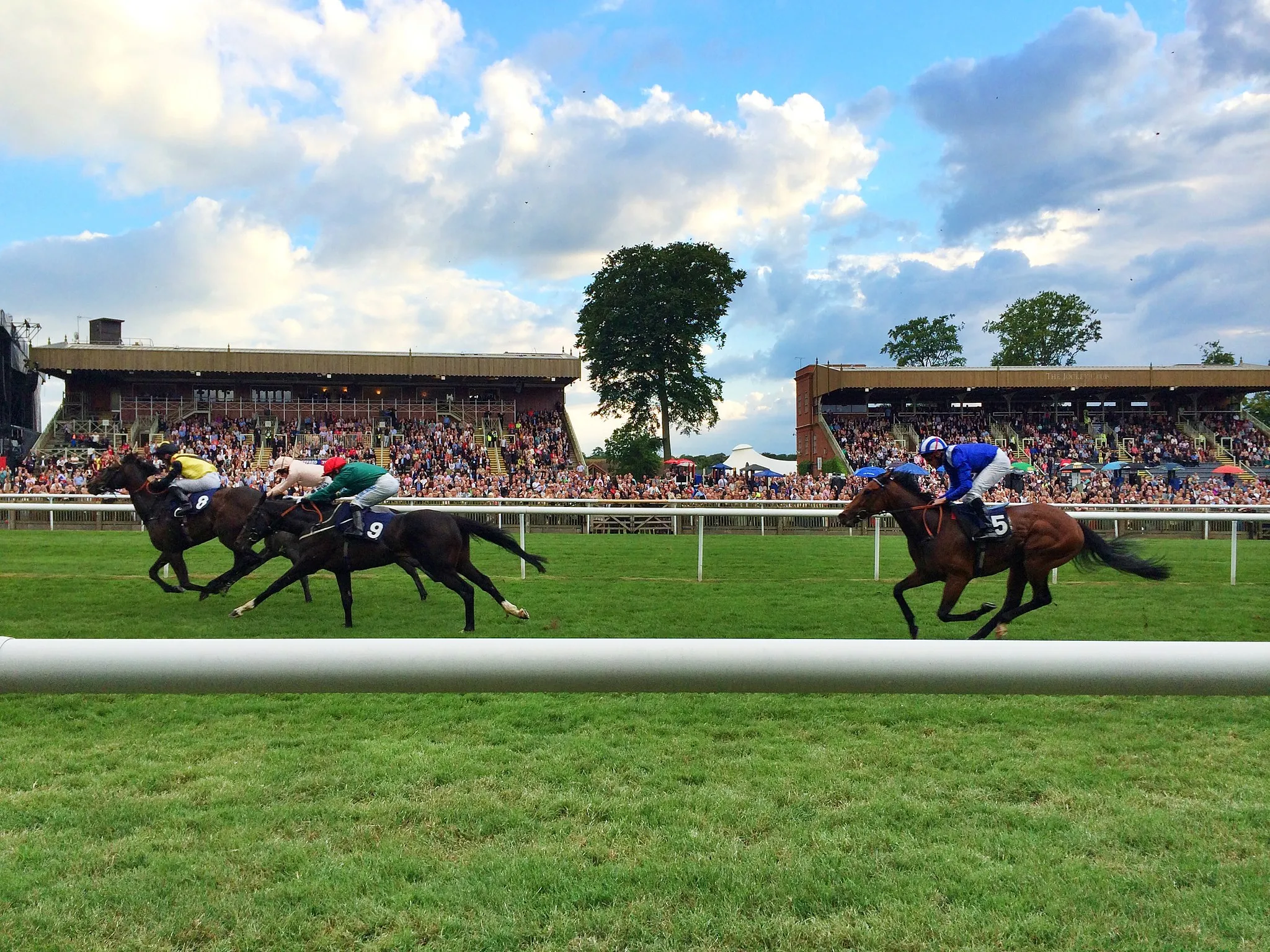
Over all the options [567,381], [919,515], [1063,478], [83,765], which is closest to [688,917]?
[83,765]

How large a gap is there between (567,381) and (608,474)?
586cm

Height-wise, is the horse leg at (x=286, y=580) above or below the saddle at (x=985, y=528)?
below

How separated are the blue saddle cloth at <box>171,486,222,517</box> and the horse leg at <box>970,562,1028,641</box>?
24.3ft

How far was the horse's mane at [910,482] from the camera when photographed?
7793 millimetres

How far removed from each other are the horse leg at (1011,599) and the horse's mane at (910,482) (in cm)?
90

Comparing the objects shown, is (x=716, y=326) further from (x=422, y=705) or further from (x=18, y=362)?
(x=422, y=705)

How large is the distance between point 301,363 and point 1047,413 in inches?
1177

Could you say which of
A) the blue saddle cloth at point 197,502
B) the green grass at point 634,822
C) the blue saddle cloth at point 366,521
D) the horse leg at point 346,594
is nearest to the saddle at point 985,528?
the green grass at point 634,822

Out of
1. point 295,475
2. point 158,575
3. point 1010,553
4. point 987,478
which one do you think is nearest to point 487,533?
point 295,475

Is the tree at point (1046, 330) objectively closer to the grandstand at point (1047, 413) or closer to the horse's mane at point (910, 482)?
the grandstand at point (1047, 413)

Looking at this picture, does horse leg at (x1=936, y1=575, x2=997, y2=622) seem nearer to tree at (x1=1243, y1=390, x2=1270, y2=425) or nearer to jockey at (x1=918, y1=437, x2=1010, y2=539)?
jockey at (x1=918, y1=437, x2=1010, y2=539)

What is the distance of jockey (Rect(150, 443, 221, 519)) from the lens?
9.35m

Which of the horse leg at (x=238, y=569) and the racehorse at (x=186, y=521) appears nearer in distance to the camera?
the horse leg at (x=238, y=569)

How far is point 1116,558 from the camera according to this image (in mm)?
7434
